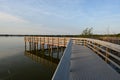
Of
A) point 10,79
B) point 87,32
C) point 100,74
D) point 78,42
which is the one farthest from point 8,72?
point 87,32

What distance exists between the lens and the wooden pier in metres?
3.84

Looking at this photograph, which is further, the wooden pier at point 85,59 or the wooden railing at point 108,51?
the wooden railing at point 108,51

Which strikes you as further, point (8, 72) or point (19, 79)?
point (8, 72)

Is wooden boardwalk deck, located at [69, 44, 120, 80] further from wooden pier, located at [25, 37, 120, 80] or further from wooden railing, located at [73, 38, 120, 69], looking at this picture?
wooden railing, located at [73, 38, 120, 69]

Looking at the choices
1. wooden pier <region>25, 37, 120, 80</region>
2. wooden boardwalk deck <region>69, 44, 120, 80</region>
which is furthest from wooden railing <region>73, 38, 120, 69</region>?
wooden boardwalk deck <region>69, 44, 120, 80</region>

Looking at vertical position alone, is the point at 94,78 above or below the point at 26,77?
above

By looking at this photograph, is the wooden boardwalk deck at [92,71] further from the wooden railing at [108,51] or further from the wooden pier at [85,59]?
the wooden railing at [108,51]

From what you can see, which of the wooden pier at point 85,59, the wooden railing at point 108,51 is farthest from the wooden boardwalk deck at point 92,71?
the wooden railing at point 108,51

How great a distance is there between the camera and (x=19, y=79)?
14867 mm

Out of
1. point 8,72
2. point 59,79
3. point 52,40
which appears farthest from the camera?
point 52,40

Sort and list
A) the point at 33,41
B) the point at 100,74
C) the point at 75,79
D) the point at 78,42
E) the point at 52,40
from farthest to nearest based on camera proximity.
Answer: the point at 33,41 < the point at 52,40 < the point at 78,42 < the point at 100,74 < the point at 75,79

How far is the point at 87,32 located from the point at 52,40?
3126cm

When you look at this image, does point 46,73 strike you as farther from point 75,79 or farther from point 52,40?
point 52,40

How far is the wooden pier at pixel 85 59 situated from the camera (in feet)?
12.6
